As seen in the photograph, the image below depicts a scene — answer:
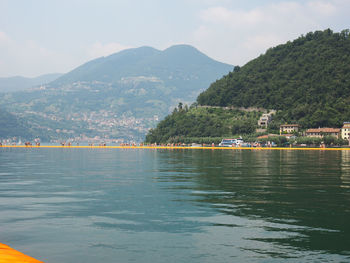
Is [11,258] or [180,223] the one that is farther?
[180,223]

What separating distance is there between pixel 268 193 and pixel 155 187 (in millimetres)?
11285

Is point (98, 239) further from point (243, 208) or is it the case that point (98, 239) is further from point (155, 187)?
point (155, 187)

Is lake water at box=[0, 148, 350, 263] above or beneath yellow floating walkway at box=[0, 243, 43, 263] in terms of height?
beneath

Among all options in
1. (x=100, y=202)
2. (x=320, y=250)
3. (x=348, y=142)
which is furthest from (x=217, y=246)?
(x=348, y=142)

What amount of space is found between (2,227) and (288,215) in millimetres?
16327

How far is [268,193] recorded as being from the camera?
37.8 m

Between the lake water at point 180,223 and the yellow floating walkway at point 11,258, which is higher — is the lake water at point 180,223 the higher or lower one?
the lower one

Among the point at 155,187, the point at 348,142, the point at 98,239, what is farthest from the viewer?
the point at 348,142

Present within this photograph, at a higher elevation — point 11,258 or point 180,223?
point 11,258

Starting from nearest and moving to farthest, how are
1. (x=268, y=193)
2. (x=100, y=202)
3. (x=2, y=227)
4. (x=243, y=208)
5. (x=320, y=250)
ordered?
1. (x=320, y=250)
2. (x=2, y=227)
3. (x=243, y=208)
4. (x=100, y=202)
5. (x=268, y=193)

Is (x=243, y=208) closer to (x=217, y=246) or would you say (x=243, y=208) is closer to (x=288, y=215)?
(x=288, y=215)

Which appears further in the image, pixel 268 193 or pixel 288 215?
pixel 268 193

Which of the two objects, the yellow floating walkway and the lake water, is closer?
the yellow floating walkway

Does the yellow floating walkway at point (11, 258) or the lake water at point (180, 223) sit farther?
the lake water at point (180, 223)
